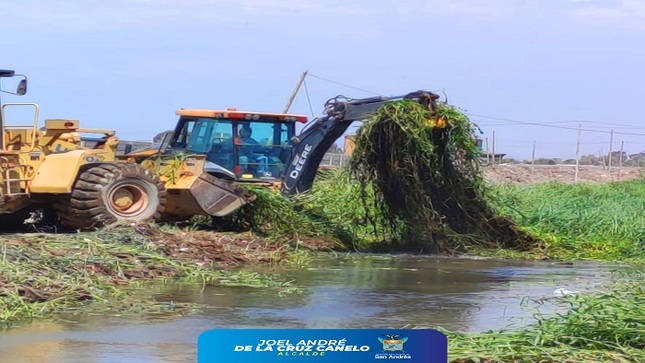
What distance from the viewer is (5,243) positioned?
1139cm

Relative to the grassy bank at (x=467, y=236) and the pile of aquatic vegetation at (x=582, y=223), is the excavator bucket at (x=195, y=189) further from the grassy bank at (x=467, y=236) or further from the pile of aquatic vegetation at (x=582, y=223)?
the pile of aquatic vegetation at (x=582, y=223)

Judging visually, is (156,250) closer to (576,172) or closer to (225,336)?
(225,336)

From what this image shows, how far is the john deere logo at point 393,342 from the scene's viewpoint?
3133 millimetres

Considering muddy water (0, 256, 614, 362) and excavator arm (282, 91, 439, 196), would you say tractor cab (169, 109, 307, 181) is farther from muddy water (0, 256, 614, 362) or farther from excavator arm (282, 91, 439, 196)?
muddy water (0, 256, 614, 362)

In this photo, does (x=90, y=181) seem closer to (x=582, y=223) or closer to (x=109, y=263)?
(x=109, y=263)

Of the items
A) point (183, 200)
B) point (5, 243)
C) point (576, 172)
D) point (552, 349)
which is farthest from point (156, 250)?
point (576, 172)

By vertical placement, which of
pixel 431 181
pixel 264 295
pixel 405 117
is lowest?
pixel 264 295

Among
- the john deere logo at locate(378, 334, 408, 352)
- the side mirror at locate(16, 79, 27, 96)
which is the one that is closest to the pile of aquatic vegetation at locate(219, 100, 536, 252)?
the side mirror at locate(16, 79, 27, 96)

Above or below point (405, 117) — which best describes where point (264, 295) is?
below

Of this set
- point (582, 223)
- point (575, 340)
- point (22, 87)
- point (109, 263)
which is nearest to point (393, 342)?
point (575, 340)

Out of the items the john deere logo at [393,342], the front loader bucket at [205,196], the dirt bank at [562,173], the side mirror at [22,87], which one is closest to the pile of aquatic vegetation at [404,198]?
the front loader bucket at [205,196]

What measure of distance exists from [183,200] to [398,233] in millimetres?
3379

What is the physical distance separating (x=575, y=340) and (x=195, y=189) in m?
9.25

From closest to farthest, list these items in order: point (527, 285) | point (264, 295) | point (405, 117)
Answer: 1. point (264, 295)
2. point (527, 285)
3. point (405, 117)
